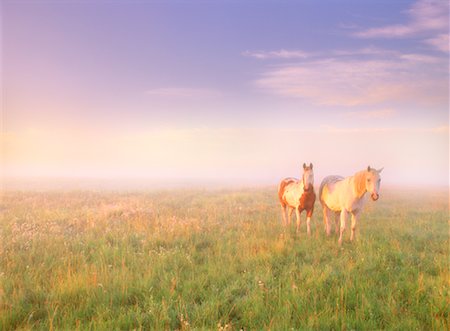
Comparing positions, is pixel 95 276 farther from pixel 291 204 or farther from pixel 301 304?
pixel 291 204

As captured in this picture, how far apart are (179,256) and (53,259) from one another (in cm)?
319

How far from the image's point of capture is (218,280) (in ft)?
20.3

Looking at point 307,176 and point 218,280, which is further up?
point 307,176

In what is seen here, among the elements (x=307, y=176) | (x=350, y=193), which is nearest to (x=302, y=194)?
(x=307, y=176)

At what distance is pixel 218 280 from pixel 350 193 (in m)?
5.58

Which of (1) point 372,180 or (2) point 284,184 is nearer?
(1) point 372,180

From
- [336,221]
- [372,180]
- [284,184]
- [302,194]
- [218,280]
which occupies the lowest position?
[218,280]

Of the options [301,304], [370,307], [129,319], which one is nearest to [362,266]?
[370,307]

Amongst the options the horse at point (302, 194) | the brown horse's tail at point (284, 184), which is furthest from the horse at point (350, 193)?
the brown horse's tail at point (284, 184)

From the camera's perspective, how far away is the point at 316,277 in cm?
611

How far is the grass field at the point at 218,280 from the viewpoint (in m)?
4.64

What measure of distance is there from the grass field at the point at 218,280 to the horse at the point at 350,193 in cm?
88

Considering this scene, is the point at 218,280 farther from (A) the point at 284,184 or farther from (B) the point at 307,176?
(A) the point at 284,184

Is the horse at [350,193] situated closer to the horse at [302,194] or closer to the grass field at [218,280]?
the horse at [302,194]
